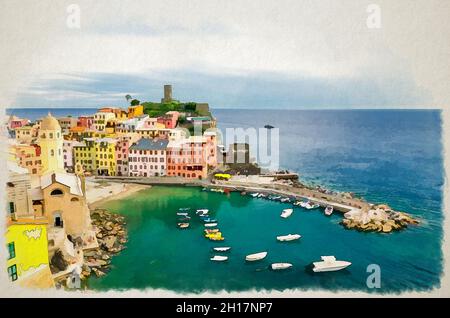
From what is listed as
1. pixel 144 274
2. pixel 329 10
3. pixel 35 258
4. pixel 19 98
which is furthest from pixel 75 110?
pixel 329 10

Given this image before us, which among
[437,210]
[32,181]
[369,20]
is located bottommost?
[437,210]

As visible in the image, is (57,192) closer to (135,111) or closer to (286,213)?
(135,111)

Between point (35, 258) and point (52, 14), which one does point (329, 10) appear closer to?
point (52, 14)

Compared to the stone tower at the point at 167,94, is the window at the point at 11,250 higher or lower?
lower

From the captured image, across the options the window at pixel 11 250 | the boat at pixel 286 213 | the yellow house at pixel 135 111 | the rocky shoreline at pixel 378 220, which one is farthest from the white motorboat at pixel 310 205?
the window at pixel 11 250

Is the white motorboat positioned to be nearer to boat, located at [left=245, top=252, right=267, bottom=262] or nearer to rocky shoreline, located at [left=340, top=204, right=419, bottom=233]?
rocky shoreline, located at [left=340, top=204, right=419, bottom=233]

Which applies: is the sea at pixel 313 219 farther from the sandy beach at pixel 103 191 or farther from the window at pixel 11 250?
the window at pixel 11 250
